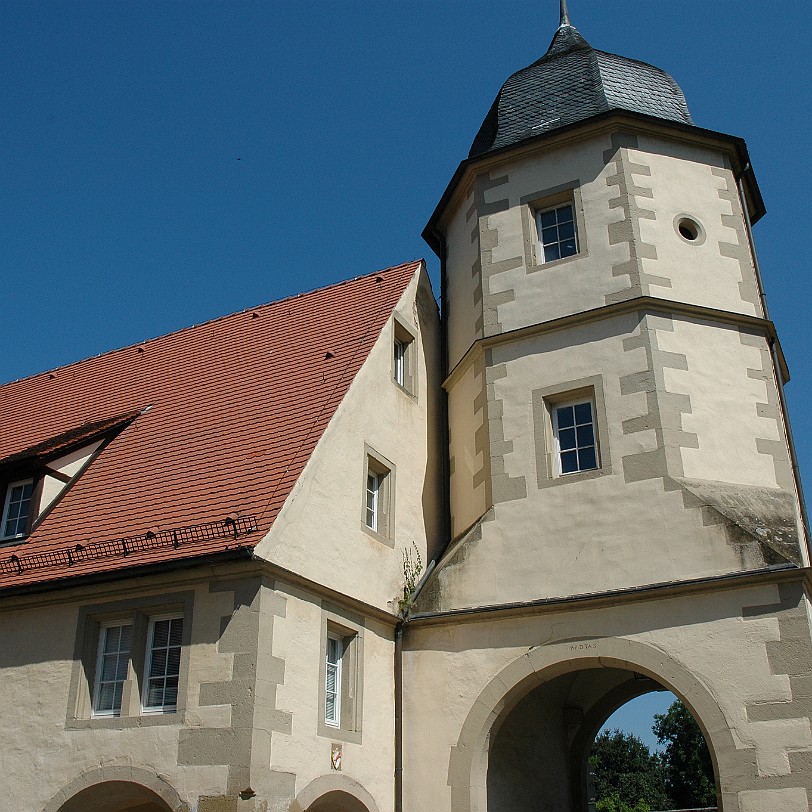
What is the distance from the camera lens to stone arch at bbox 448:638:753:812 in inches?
404

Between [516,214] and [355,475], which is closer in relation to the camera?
[355,475]

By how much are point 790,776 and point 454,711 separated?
3.62 meters

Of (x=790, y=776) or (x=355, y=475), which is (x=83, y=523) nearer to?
(x=355, y=475)

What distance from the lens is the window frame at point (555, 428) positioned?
39.2 ft

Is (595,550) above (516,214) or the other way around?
the other way around

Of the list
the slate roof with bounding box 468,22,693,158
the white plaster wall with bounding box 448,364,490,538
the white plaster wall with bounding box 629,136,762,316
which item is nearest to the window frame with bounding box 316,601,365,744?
the white plaster wall with bounding box 448,364,490,538

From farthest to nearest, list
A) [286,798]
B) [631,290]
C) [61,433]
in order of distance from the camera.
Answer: [61,433], [631,290], [286,798]

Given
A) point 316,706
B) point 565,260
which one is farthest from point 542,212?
point 316,706

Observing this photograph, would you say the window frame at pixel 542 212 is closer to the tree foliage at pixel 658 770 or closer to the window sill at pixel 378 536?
the window sill at pixel 378 536

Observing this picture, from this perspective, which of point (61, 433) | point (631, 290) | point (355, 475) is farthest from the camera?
point (61, 433)

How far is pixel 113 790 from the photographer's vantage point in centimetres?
956

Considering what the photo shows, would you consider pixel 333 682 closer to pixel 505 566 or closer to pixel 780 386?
pixel 505 566

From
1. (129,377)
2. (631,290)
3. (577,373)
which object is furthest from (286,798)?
(129,377)

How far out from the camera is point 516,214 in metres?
14.1
